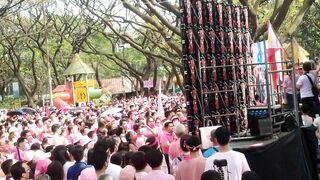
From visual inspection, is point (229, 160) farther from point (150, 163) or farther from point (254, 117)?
point (254, 117)

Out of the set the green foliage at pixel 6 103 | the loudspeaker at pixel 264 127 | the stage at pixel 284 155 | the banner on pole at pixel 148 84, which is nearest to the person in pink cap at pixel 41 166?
the stage at pixel 284 155

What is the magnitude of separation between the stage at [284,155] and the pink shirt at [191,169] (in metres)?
1.41

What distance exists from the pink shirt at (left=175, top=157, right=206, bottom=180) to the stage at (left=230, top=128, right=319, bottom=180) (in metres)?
1.41

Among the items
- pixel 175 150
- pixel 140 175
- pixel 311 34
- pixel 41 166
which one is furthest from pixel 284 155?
pixel 311 34

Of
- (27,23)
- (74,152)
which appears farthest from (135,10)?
(27,23)

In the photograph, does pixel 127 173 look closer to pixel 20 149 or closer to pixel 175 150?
pixel 175 150

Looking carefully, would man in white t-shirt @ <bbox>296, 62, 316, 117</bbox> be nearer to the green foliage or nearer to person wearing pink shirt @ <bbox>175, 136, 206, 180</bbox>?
person wearing pink shirt @ <bbox>175, 136, 206, 180</bbox>

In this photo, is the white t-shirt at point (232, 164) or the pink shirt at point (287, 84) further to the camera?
the pink shirt at point (287, 84)

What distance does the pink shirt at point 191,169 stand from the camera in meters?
7.05

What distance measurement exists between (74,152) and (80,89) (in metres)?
25.0

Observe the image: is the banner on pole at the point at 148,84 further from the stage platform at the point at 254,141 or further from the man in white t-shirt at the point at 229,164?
the man in white t-shirt at the point at 229,164

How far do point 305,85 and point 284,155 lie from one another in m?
3.55

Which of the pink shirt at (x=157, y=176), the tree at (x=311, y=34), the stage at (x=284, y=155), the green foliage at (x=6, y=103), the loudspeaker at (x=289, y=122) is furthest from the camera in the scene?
the green foliage at (x=6, y=103)

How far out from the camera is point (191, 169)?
7066mm
